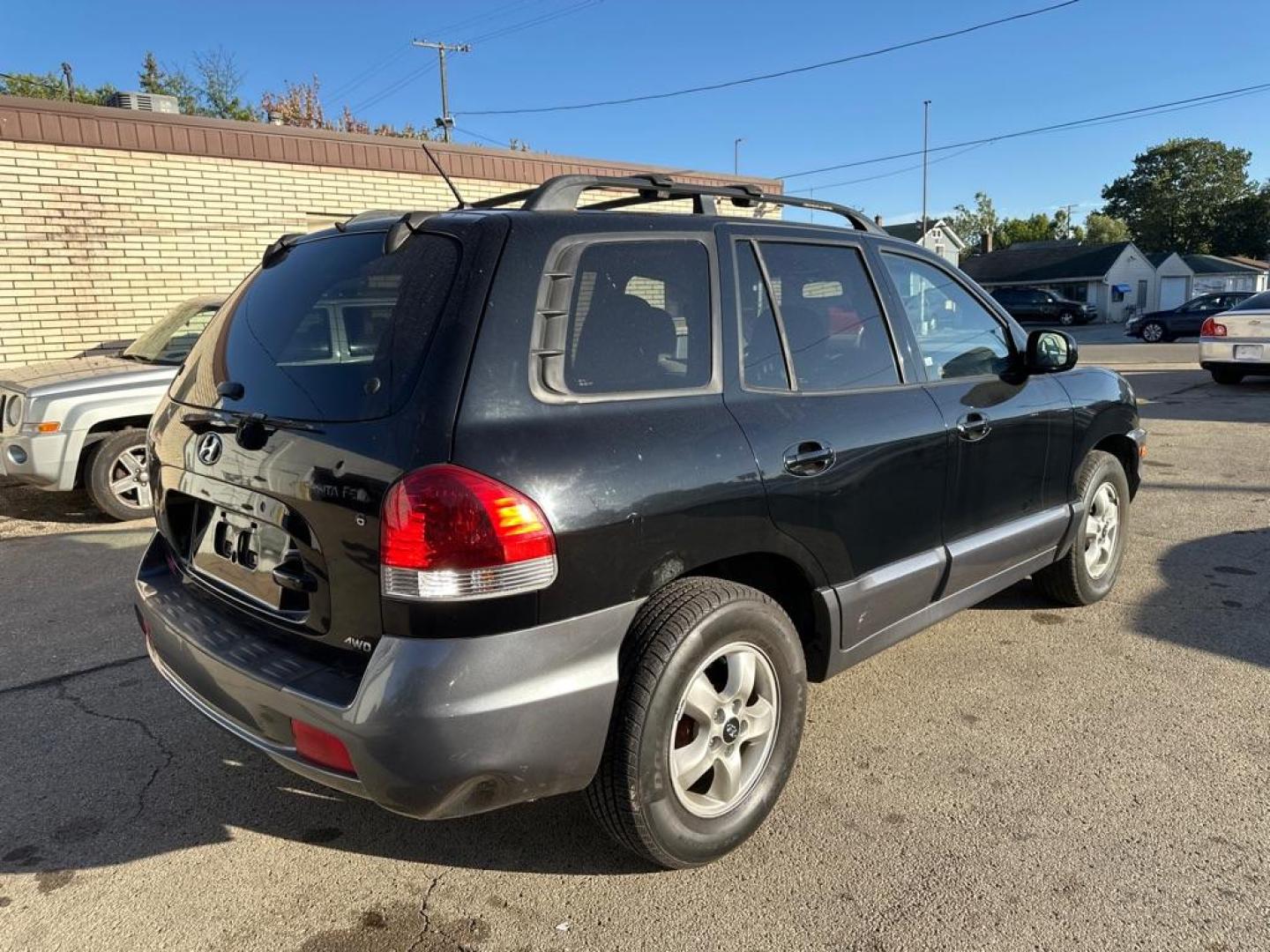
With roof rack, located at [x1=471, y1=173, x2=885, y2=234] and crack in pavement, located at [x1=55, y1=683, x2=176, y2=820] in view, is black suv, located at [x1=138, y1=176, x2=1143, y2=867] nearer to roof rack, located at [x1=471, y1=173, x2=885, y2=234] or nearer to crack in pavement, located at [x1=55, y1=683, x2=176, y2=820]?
roof rack, located at [x1=471, y1=173, x2=885, y2=234]

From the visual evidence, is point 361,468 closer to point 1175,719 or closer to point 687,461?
point 687,461

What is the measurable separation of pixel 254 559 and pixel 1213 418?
11524 mm

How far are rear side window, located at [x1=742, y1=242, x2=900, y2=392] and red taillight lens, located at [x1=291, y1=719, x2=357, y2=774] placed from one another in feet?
5.01

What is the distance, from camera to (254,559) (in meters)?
2.53

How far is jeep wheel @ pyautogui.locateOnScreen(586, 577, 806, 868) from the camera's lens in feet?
7.77

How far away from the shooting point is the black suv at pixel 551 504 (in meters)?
2.13

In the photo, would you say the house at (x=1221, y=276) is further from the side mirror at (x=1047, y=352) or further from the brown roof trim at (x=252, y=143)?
the side mirror at (x=1047, y=352)

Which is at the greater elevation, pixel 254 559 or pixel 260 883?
pixel 254 559

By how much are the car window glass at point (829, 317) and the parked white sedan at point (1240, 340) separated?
12.7m

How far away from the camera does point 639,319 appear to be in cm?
259

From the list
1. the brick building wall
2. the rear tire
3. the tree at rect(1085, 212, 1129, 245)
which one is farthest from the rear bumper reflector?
the tree at rect(1085, 212, 1129, 245)

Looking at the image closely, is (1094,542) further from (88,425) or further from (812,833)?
(88,425)

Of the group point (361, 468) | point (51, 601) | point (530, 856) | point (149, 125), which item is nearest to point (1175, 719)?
point (530, 856)

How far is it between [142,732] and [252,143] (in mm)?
→ 8253
